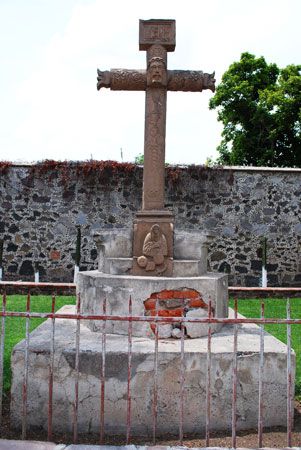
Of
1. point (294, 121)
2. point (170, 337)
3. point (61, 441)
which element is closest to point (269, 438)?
point (170, 337)

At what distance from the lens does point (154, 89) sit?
17.1ft

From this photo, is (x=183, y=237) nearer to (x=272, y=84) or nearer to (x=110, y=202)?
(x=110, y=202)

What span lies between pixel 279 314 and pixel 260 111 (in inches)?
566

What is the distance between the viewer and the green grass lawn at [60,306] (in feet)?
18.4

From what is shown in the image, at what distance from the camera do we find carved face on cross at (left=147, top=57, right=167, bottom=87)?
511 cm

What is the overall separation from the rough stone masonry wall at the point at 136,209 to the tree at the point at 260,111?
32.0ft

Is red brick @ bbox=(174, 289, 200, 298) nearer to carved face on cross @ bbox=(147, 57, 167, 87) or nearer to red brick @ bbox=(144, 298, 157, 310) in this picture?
red brick @ bbox=(144, 298, 157, 310)

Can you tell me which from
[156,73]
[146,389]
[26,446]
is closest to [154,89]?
[156,73]

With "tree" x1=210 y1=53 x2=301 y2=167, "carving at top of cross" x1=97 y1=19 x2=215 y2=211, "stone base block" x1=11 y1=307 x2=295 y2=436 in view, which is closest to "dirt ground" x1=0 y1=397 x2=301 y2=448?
"stone base block" x1=11 y1=307 x2=295 y2=436

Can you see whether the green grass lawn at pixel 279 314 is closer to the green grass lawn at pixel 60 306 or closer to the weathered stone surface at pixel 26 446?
the green grass lawn at pixel 60 306

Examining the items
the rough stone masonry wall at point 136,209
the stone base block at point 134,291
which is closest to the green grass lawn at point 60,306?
the stone base block at point 134,291

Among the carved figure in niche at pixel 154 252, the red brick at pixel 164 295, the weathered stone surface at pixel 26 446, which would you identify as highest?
the carved figure in niche at pixel 154 252

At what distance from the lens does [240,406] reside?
3.94 m

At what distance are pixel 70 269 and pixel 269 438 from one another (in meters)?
8.28
